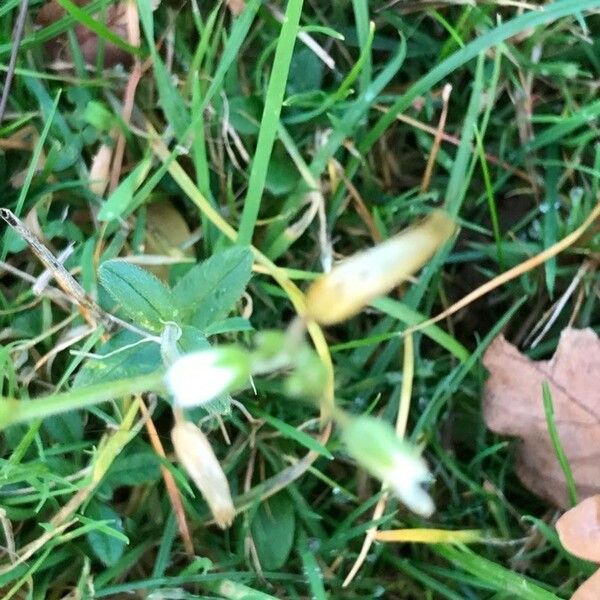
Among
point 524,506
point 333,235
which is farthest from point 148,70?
point 524,506

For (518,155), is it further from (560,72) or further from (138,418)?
(138,418)

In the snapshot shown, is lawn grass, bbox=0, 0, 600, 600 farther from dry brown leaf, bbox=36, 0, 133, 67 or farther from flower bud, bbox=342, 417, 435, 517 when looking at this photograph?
flower bud, bbox=342, 417, 435, 517

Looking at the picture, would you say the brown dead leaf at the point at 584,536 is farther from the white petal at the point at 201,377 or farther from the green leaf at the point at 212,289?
the white petal at the point at 201,377

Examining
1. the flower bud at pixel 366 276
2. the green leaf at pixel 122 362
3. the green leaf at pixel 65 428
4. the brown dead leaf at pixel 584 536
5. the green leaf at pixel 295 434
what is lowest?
the brown dead leaf at pixel 584 536

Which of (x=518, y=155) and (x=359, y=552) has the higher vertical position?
(x=518, y=155)

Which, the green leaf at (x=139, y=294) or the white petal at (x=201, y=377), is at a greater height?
the white petal at (x=201, y=377)

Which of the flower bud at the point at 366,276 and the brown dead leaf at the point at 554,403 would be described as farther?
the brown dead leaf at the point at 554,403

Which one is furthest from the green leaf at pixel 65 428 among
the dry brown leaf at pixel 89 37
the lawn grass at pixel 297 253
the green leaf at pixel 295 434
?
the dry brown leaf at pixel 89 37
